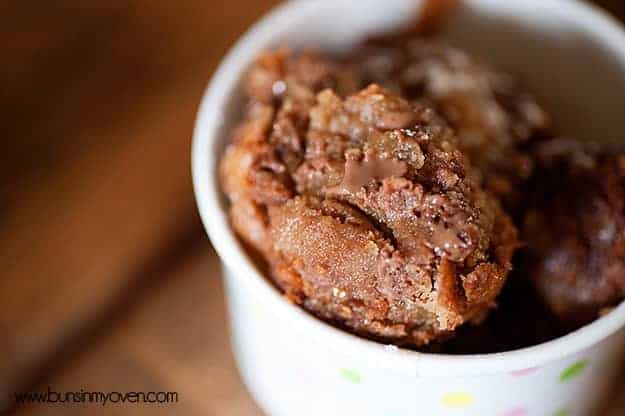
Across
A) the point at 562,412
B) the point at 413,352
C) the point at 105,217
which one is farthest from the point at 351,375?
the point at 105,217

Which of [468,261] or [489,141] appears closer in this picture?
[468,261]

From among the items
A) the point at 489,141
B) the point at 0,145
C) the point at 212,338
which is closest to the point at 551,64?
the point at 489,141

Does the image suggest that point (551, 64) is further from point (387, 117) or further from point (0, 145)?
point (0, 145)

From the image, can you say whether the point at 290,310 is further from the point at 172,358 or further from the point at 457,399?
the point at 172,358

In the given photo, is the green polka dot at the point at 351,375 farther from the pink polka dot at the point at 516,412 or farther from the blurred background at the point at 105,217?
the blurred background at the point at 105,217

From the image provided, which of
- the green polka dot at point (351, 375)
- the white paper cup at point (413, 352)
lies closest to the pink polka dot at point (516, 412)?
the white paper cup at point (413, 352)

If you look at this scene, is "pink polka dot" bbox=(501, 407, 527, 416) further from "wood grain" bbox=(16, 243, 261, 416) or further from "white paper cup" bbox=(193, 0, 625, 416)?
"wood grain" bbox=(16, 243, 261, 416)
